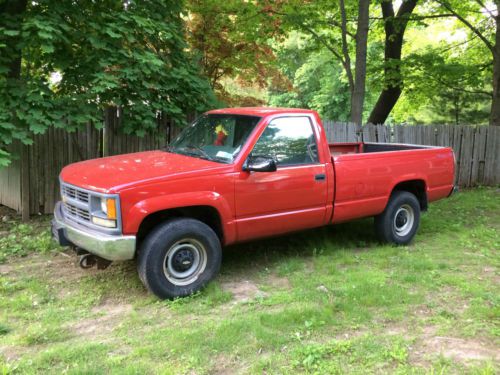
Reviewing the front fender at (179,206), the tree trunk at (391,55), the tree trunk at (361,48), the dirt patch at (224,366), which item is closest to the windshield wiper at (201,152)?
the front fender at (179,206)

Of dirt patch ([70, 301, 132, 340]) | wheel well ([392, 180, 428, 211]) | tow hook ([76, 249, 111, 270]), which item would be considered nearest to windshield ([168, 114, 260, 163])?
tow hook ([76, 249, 111, 270])

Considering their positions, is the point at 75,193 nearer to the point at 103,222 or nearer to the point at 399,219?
the point at 103,222

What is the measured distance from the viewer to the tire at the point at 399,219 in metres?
6.46

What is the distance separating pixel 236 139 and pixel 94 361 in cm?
281

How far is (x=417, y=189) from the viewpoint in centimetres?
696

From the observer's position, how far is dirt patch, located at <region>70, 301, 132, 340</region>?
3912mm

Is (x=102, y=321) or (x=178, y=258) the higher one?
(x=178, y=258)

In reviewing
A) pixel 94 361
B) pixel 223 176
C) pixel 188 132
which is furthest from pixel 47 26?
pixel 94 361

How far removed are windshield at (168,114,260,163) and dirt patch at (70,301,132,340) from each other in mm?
1848

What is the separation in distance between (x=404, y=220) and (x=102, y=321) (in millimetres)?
4578

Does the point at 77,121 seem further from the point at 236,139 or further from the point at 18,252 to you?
the point at 236,139

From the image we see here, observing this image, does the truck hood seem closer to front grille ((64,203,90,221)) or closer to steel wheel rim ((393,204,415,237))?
front grille ((64,203,90,221))

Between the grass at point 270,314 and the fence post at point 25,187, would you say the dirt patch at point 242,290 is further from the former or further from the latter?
the fence post at point 25,187

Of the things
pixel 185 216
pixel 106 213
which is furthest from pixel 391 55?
pixel 106 213
